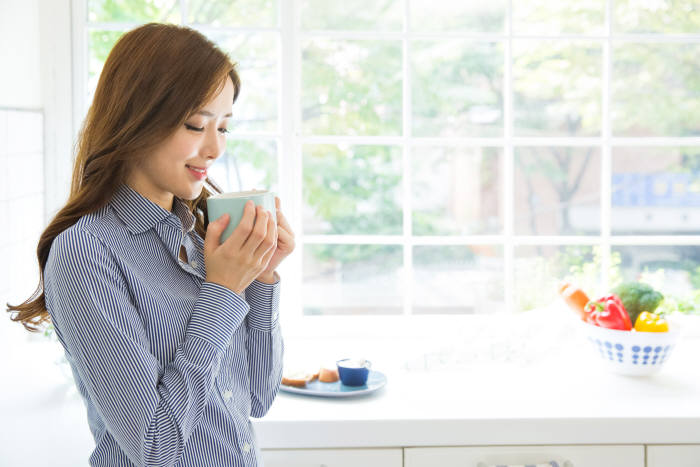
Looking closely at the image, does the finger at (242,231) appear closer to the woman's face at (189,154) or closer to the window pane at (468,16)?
the woman's face at (189,154)

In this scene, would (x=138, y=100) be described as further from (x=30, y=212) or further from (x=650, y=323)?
(x=650, y=323)

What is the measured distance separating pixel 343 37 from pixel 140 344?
1527 millimetres

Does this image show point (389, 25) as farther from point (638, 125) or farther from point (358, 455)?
point (358, 455)

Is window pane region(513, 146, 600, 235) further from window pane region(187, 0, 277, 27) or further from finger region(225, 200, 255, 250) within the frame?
finger region(225, 200, 255, 250)

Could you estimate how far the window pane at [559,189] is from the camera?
4984 mm

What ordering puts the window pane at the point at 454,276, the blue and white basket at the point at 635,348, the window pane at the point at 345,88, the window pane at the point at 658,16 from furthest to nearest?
the window pane at the point at 454,276 → the window pane at the point at 658,16 → the window pane at the point at 345,88 → the blue and white basket at the point at 635,348

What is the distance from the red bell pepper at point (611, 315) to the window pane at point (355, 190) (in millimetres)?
2351

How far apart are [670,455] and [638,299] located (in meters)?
0.45

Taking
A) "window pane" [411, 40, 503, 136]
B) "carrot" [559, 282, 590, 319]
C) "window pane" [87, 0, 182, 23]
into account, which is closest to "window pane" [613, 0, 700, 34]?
"window pane" [411, 40, 503, 136]

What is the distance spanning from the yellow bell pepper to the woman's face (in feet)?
4.27

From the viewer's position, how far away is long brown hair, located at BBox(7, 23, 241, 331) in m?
1.03

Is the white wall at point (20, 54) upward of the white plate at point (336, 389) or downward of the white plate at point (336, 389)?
upward

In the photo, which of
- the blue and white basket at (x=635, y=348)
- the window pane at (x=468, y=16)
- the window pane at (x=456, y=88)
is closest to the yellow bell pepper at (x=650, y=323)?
the blue and white basket at (x=635, y=348)

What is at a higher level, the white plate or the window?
the window
